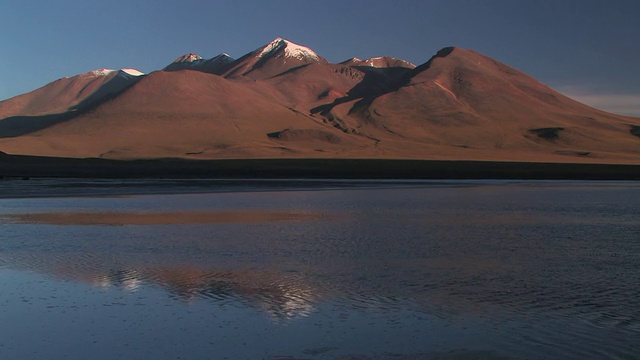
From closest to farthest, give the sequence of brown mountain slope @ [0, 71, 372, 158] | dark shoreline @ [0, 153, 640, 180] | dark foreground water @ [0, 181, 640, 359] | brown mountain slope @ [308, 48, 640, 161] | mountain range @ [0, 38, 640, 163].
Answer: dark foreground water @ [0, 181, 640, 359]
dark shoreline @ [0, 153, 640, 180]
mountain range @ [0, 38, 640, 163]
brown mountain slope @ [0, 71, 372, 158]
brown mountain slope @ [308, 48, 640, 161]

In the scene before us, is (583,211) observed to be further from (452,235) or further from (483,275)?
(483,275)

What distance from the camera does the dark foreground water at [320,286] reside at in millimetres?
9898

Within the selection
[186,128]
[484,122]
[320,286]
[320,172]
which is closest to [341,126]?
[484,122]

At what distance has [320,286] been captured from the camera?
1384 centimetres

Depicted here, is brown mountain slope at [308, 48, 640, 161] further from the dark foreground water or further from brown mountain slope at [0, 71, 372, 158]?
the dark foreground water

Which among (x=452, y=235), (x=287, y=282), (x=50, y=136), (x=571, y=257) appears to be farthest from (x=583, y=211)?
(x=50, y=136)

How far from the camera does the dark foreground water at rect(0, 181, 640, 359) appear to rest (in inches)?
390

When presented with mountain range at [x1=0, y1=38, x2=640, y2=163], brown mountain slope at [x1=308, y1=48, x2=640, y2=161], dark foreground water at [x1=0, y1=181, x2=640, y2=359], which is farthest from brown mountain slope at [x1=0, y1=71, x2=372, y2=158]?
dark foreground water at [x1=0, y1=181, x2=640, y2=359]

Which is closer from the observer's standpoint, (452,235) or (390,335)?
(390,335)

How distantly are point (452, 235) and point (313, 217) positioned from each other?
6751mm

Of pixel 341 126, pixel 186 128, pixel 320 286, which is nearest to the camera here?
pixel 320 286

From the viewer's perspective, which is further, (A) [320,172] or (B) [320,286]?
(A) [320,172]

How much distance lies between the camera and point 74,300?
1261 cm

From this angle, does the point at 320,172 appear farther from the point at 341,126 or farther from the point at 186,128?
the point at 341,126
